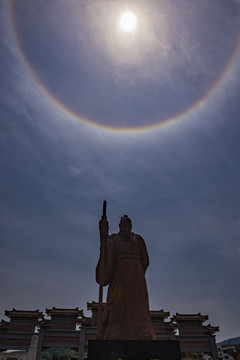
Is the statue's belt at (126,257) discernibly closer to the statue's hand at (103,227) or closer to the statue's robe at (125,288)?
the statue's robe at (125,288)

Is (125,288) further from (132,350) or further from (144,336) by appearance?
(132,350)

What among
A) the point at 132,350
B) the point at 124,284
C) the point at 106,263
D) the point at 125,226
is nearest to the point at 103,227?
the point at 106,263

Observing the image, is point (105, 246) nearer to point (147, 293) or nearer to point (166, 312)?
point (147, 293)

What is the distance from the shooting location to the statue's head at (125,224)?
6.26 m

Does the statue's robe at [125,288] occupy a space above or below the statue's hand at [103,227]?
below

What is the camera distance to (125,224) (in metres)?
6.33

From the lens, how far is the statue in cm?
497

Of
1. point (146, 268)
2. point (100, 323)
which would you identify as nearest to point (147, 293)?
point (146, 268)

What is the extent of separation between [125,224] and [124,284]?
1.41 meters

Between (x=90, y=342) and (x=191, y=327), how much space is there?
1182 inches

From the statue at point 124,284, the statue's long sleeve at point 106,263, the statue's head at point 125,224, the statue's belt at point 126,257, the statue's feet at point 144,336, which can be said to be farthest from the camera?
the statue's head at point 125,224

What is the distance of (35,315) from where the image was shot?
93.0ft

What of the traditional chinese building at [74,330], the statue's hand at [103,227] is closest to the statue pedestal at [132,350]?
the statue's hand at [103,227]

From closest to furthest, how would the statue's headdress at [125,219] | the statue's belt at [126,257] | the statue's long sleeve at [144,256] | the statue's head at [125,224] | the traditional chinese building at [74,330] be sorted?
the statue's belt at [126,257] < the statue's long sleeve at [144,256] < the statue's head at [125,224] < the statue's headdress at [125,219] < the traditional chinese building at [74,330]
